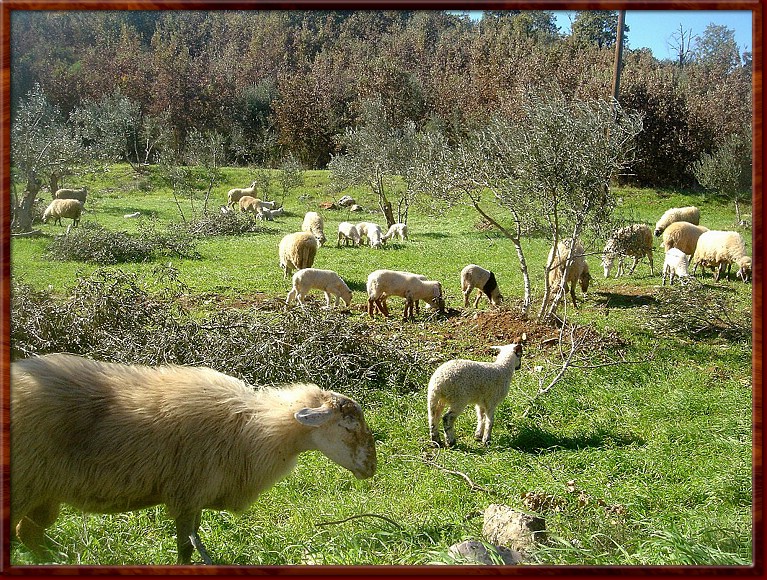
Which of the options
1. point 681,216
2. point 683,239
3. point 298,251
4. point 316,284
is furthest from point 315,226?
point 681,216

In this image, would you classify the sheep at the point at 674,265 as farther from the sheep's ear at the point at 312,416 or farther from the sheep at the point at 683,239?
the sheep's ear at the point at 312,416

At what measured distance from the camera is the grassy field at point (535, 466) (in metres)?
4.29

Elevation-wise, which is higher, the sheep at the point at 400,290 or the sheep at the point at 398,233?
the sheep at the point at 398,233

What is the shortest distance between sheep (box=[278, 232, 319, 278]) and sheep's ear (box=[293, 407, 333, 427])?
10.9m

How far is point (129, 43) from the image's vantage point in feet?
116

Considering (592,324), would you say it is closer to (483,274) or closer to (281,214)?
(483,274)

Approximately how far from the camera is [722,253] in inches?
586

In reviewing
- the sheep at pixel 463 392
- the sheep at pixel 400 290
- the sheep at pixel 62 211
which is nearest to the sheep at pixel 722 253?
the sheep at pixel 400 290

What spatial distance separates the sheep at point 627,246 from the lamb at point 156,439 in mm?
8342

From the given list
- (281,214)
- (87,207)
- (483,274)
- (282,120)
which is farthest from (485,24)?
(483,274)

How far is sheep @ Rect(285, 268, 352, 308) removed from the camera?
1264 cm

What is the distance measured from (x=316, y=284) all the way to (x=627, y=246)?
640cm

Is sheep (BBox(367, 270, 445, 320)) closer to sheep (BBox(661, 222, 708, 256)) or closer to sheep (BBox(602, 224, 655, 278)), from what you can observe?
sheep (BBox(602, 224, 655, 278))

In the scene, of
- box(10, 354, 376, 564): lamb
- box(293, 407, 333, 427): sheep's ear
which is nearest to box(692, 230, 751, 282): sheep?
box(10, 354, 376, 564): lamb
